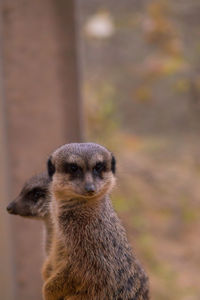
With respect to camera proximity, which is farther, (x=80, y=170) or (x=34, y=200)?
(x=34, y=200)

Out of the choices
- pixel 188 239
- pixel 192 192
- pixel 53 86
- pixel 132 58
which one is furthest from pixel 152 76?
pixel 53 86

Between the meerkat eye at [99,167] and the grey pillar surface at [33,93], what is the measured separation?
1178mm

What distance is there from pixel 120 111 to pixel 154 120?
0.85ft

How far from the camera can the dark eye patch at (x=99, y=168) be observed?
1314 mm

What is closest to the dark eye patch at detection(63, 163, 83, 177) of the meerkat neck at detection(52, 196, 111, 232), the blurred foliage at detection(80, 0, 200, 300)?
the meerkat neck at detection(52, 196, 111, 232)

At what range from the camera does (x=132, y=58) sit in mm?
4625

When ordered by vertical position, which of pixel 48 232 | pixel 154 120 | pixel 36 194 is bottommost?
pixel 154 120

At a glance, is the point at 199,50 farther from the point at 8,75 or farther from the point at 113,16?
the point at 8,75

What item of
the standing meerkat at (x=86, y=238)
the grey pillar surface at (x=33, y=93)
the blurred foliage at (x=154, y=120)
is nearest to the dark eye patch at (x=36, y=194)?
the standing meerkat at (x=86, y=238)

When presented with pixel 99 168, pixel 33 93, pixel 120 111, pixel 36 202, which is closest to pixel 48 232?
pixel 36 202

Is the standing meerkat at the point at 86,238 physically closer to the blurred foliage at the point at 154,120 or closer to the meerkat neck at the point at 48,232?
the meerkat neck at the point at 48,232

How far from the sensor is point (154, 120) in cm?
438

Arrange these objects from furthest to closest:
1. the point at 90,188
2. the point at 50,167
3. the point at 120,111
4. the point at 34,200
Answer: the point at 120,111, the point at 34,200, the point at 50,167, the point at 90,188

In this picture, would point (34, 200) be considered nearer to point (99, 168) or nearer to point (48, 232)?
point (48, 232)
